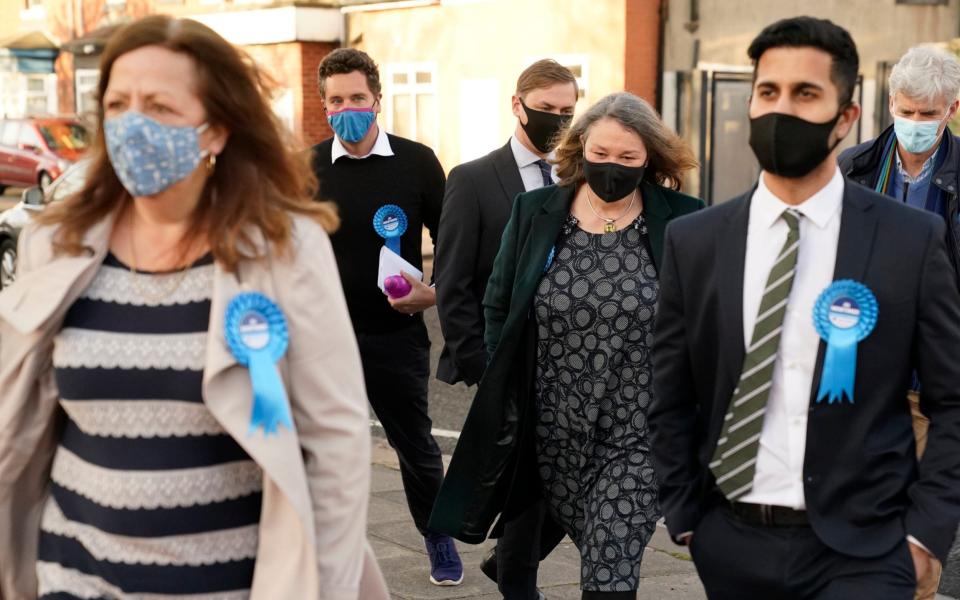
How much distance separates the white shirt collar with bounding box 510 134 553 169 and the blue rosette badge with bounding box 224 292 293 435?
Result: 359 cm

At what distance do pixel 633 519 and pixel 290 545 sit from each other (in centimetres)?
231

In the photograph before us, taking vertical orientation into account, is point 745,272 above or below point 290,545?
above

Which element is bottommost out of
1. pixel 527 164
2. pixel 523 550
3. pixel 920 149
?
pixel 523 550

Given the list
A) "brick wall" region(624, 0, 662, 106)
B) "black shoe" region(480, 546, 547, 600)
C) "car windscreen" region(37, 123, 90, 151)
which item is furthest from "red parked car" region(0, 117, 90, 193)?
"black shoe" region(480, 546, 547, 600)

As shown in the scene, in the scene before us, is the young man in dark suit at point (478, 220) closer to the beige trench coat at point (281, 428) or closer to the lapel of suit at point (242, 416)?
the beige trench coat at point (281, 428)

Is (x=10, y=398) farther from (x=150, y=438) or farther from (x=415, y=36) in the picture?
(x=415, y=36)

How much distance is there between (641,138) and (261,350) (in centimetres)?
278

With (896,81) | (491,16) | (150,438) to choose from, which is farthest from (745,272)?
(491,16)

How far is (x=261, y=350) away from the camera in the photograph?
3.20m

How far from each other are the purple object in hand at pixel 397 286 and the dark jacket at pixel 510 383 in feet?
2.76

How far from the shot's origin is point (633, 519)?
5.34 m

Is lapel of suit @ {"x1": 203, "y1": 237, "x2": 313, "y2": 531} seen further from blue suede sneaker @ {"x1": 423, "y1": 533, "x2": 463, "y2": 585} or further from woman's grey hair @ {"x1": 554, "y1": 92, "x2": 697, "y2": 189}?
blue suede sneaker @ {"x1": 423, "y1": 533, "x2": 463, "y2": 585}

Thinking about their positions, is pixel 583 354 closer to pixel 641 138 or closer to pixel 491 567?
pixel 641 138

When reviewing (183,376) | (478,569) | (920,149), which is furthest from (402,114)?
(183,376)
